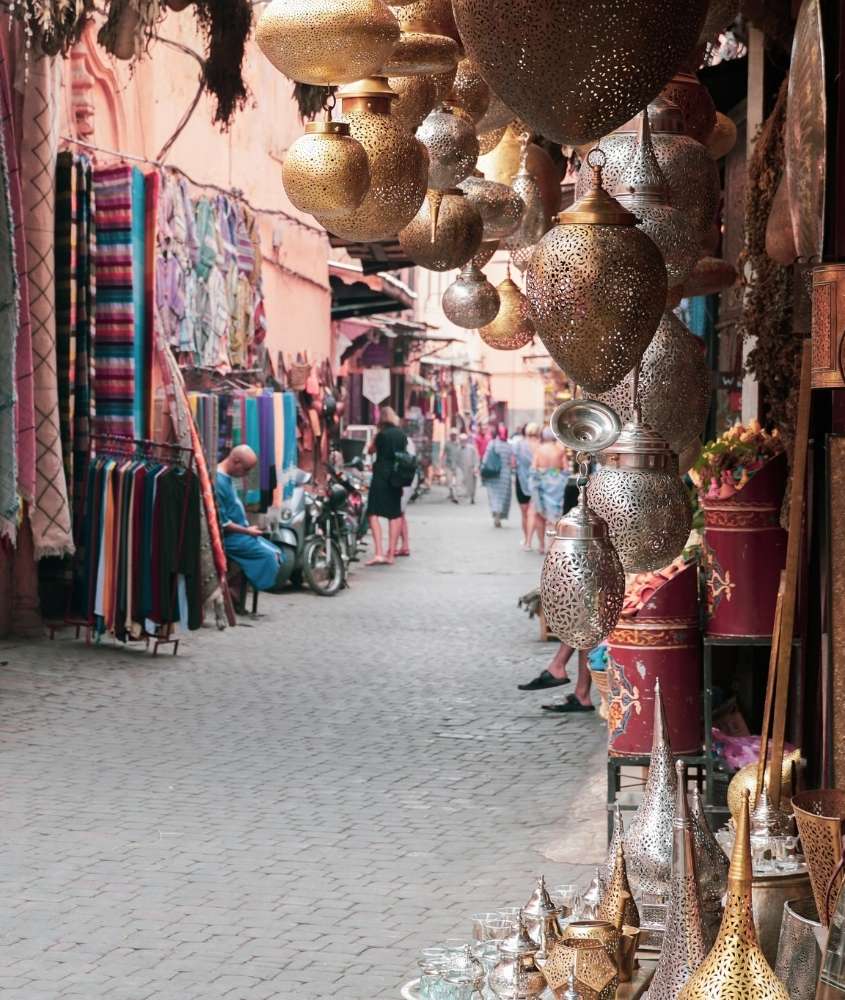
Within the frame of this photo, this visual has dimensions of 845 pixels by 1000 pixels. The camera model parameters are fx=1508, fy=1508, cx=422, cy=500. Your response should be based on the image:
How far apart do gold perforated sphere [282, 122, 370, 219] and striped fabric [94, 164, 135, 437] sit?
331 inches

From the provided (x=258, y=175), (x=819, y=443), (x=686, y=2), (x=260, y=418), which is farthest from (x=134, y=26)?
(x=258, y=175)

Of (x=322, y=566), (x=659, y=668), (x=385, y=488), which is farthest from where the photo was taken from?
(x=385, y=488)

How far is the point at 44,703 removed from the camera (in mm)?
8516

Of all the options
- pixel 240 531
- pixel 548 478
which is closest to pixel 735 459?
pixel 240 531

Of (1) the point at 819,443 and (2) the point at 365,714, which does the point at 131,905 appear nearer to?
(1) the point at 819,443

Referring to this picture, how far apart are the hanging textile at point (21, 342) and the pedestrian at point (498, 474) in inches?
503

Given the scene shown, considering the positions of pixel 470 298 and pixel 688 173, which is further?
pixel 470 298

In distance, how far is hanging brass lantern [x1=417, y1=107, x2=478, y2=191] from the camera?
2.69 m

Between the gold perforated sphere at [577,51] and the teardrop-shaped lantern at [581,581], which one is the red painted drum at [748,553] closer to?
the teardrop-shaped lantern at [581,581]

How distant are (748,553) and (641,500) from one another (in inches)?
99.3

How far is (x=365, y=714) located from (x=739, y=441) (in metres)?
4.25

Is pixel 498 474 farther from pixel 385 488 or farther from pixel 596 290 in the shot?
pixel 596 290

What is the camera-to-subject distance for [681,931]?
2.36 metres

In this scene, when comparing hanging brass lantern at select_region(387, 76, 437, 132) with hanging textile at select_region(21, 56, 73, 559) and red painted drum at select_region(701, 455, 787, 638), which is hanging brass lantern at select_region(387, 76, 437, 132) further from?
hanging textile at select_region(21, 56, 73, 559)
